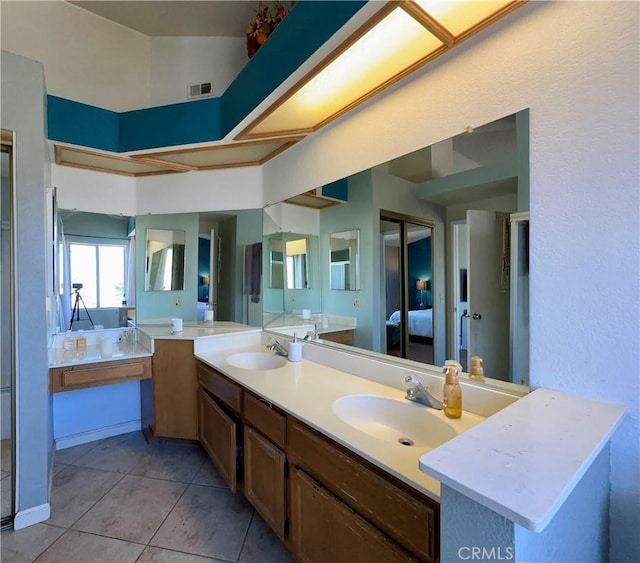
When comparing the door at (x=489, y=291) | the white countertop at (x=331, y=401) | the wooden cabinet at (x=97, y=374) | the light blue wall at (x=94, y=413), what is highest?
the door at (x=489, y=291)

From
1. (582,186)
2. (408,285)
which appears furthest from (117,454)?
(582,186)

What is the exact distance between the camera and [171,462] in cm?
234

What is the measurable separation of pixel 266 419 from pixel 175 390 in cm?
125

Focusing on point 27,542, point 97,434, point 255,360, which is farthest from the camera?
point 97,434

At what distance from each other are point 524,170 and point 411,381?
0.91 m

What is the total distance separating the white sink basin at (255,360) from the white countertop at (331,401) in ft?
0.30

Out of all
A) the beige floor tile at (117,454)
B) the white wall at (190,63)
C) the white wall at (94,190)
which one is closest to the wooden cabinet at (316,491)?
the beige floor tile at (117,454)

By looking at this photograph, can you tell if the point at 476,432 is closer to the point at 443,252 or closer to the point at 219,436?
the point at 443,252

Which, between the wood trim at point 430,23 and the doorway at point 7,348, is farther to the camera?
the doorway at point 7,348

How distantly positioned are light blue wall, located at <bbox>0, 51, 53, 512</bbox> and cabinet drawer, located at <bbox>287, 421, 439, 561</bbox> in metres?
1.48

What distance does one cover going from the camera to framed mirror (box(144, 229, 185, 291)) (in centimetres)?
289

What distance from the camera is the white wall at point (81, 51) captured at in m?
2.37

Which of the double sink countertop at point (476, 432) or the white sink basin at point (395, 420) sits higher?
the double sink countertop at point (476, 432)

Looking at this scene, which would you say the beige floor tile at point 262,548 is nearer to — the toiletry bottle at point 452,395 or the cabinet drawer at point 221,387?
the cabinet drawer at point 221,387
